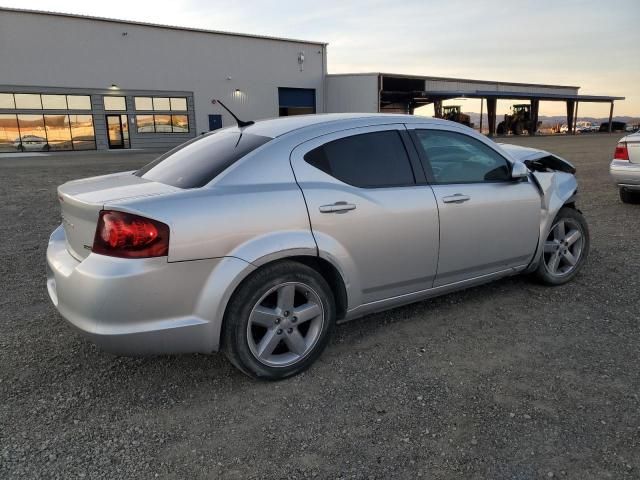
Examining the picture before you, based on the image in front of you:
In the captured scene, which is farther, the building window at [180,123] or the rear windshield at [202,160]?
the building window at [180,123]

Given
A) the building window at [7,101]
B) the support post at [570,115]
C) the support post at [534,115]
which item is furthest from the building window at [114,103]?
the support post at [570,115]

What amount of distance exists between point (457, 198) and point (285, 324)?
5.35 feet

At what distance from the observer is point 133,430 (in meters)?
2.63

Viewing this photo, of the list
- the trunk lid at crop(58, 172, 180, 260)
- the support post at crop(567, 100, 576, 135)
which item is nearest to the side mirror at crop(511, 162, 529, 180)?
the trunk lid at crop(58, 172, 180, 260)

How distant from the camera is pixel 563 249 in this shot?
180 inches

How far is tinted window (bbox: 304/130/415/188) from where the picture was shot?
325cm

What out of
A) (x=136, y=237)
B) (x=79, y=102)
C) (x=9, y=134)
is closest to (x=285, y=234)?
(x=136, y=237)

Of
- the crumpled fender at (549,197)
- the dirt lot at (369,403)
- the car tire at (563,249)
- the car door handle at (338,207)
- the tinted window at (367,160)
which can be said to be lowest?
the dirt lot at (369,403)

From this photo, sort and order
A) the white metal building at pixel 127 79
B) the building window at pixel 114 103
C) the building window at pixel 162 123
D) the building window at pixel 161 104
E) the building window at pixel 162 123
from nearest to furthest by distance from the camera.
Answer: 1. the white metal building at pixel 127 79
2. the building window at pixel 114 103
3. the building window at pixel 161 104
4. the building window at pixel 162 123
5. the building window at pixel 162 123

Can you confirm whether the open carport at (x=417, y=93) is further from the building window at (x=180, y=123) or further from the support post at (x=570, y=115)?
the building window at (x=180, y=123)

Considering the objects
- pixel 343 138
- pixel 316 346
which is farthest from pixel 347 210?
pixel 316 346

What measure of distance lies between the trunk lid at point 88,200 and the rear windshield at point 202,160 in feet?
0.40

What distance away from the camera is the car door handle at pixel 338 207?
3.09m

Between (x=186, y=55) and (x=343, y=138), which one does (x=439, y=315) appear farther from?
(x=186, y=55)
